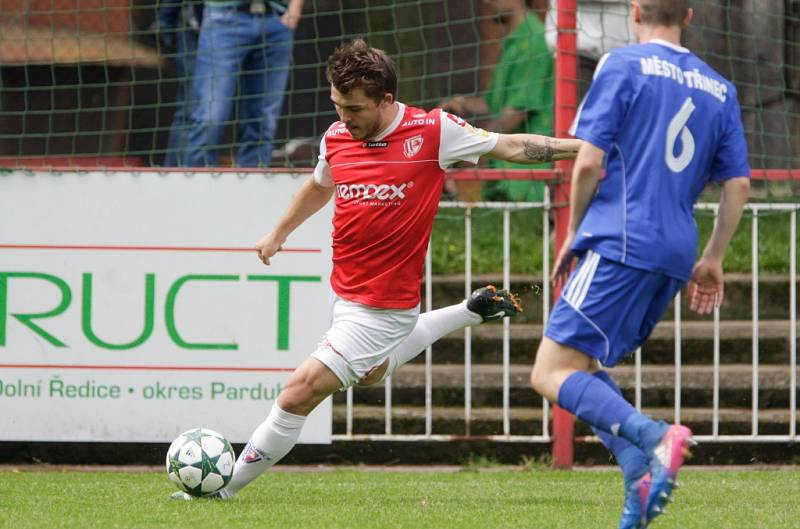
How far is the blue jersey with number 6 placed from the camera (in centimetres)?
448

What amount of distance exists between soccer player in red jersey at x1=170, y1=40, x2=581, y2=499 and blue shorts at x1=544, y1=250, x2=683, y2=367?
4.47 ft

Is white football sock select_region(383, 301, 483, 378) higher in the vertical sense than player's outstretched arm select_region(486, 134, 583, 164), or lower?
lower

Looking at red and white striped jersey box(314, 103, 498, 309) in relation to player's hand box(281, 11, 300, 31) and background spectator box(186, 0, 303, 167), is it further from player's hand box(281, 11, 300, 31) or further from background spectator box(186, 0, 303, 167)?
player's hand box(281, 11, 300, 31)

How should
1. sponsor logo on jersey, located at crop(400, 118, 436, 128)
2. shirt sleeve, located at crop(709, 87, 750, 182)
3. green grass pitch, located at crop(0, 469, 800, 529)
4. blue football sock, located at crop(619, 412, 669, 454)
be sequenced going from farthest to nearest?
sponsor logo on jersey, located at crop(400, 118, 436, 128), green grass pitch, located at crop(0, 469, 800, 529), shirt sleeve, located at crop(709, 87, 750, 182), blue football sock, located at crop(619, 412, 669, 454)

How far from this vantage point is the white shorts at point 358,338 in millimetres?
5707

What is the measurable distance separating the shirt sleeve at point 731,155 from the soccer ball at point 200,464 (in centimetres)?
242

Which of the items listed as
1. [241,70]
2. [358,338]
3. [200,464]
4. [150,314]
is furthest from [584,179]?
[241,70]

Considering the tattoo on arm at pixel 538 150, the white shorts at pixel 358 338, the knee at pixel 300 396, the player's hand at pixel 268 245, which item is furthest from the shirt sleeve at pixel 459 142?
the knee at pixel 300 396

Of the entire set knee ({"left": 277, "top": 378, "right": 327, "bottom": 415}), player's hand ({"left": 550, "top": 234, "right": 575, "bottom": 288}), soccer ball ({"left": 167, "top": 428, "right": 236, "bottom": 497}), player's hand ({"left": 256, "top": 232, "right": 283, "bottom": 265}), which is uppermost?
player's hand ({"left": 256, "top": 232, "right": 283, "bottom": 265})

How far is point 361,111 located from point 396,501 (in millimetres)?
1752

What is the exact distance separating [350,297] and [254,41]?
142 inches

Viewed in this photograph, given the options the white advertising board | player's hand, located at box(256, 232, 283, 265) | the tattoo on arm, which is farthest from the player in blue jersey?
the white advertising board

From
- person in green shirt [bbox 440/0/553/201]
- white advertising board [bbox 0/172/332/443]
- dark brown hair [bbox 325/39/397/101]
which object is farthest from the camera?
person in green shirt [bbox 440/0/553/201]

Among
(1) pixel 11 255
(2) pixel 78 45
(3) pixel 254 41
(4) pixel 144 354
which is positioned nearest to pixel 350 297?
(4) pixel 144 354
